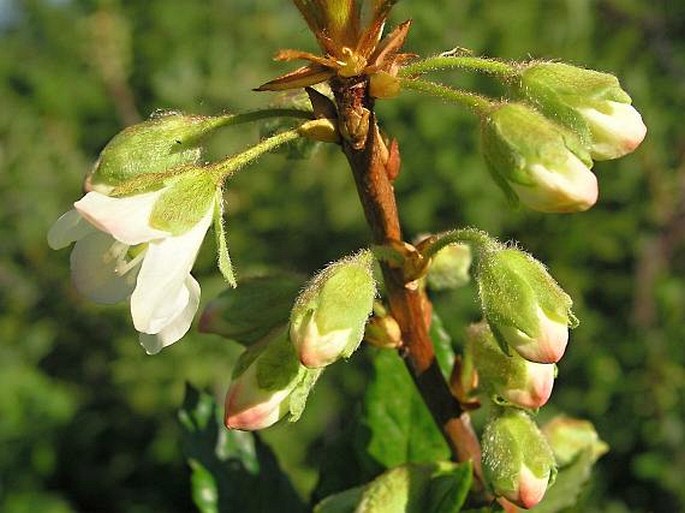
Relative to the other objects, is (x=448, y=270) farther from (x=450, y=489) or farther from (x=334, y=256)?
(x=334, y=256)

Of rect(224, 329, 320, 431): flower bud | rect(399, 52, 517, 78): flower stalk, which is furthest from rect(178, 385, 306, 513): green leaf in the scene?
rect(399, 52, 517, 78): flower stalk

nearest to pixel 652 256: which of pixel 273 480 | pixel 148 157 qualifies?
pixel 273 480

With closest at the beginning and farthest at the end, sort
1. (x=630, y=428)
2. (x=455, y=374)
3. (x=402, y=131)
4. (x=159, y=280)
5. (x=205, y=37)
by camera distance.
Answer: (x=159, y=280), (x=455, y=374), (x=630, y=428), (x=402, y=131), (x=205, y=37)

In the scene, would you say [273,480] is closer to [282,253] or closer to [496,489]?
[496,489]

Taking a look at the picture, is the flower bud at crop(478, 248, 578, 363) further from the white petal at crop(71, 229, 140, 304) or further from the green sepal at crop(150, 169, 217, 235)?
the white petal at crop(71, 229, 140, 304)

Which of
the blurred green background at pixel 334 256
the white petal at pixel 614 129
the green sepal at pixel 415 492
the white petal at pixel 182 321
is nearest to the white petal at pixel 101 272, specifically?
the white petal at pixel 182 321
